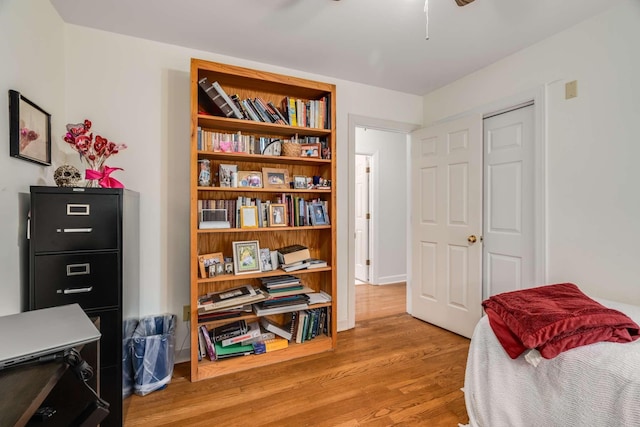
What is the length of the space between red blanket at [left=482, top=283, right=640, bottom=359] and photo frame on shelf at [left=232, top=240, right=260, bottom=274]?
1.57m

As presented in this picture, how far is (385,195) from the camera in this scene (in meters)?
4.57

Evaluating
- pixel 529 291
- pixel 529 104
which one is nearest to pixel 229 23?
pixel 529 104

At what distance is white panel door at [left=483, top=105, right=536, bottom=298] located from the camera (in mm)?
2240

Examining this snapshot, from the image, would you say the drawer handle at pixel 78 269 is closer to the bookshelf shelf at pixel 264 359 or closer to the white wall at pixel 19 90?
the white wall at pixel 19 90

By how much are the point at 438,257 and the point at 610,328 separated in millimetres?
1673

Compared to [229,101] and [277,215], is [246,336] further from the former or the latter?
[229,101]

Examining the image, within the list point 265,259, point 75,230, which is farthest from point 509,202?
point 75,230

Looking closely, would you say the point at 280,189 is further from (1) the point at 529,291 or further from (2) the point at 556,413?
(2) the point at 556,413

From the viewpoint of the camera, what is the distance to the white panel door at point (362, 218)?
185 inches

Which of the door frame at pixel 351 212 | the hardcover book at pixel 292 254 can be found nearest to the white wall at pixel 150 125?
the hardcover book at pixel 292 254

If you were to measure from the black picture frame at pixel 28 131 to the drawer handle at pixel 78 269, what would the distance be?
0.57m

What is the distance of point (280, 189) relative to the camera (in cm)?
228

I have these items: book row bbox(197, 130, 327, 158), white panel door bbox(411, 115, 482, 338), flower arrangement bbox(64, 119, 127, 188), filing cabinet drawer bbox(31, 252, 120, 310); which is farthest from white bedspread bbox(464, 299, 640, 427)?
flower arrangement bbox(64, 119, 127, 188)

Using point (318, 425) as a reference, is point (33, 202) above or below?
above
